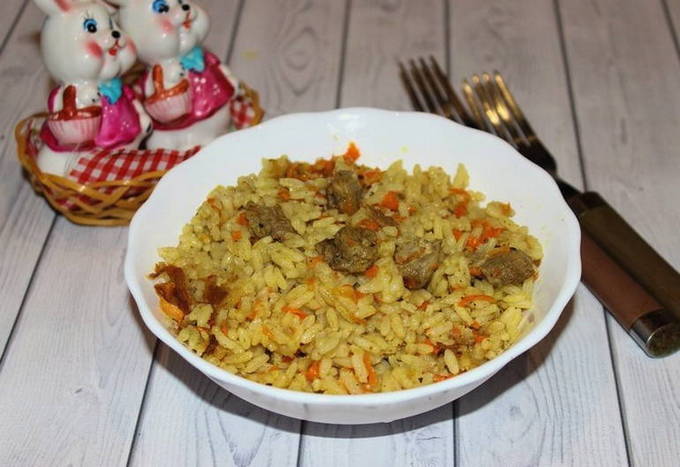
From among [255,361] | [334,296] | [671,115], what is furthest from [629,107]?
[255,361]

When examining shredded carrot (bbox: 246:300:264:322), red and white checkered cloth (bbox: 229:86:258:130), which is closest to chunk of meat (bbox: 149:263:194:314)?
shredded carrot (bbox: 246:300:264:322)

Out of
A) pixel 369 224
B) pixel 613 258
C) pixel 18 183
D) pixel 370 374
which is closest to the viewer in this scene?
pixel 370 374

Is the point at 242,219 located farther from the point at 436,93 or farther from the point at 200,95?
the point at 436,93

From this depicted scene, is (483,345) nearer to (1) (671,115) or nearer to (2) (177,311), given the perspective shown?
(2) (177,311)

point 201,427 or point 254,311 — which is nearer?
point 254,311

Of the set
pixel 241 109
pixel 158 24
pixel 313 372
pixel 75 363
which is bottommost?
pixel 75 363

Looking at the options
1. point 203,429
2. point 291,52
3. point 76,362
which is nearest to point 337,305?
point 203,429
